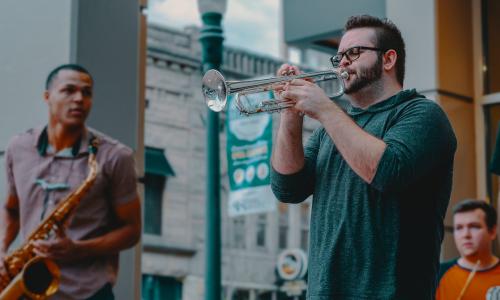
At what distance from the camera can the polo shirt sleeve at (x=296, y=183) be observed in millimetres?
4035

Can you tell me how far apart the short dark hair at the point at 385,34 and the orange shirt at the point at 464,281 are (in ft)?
8.36

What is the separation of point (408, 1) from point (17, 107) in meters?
2.99

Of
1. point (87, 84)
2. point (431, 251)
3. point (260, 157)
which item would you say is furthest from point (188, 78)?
point (431, 251)

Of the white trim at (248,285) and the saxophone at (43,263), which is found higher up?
the white trim at (248,285)

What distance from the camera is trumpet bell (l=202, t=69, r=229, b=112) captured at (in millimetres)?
4504

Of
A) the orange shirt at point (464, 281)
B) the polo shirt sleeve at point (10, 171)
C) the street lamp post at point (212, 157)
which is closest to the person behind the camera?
the polo shirt sleeve at point (10, 171)

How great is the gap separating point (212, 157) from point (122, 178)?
505 centimetres

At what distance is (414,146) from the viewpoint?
3.75 metres

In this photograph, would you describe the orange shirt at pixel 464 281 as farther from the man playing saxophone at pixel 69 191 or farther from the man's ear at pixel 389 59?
the man's ear at pixel 389 59

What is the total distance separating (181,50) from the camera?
1312 inches

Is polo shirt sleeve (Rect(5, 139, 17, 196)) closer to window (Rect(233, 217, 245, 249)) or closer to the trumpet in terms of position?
the trumpet

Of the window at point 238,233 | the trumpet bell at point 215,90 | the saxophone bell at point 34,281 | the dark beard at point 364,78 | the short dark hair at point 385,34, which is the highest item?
the window at point 238,233

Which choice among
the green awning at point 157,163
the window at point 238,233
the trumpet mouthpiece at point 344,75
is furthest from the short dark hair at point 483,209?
the window at point 238,233

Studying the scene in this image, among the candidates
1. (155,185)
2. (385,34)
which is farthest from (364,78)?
(155,185)
